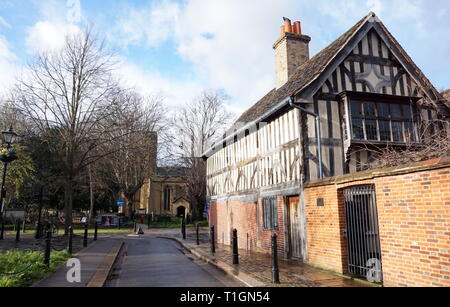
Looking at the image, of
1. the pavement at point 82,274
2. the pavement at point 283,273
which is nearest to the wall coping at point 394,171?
the pavement at point 283,273

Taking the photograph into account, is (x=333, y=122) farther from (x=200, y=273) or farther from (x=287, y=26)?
(x=287, y=26)

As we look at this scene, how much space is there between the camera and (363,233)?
725 cm

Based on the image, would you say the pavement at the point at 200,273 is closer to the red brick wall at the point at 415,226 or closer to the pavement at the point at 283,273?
the pavement at the point at 283,273

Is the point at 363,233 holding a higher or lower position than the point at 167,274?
higher

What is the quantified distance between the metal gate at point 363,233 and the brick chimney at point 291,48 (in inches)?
330

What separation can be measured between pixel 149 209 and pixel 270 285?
4557 centimetres

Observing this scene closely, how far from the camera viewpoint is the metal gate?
22.9 ft

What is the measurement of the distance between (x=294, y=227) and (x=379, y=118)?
434 centimetres

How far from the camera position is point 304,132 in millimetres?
9875

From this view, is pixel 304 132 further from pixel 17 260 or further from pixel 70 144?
pixel 70 144

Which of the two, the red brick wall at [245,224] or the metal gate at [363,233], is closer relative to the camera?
the metal gate at [363,233]

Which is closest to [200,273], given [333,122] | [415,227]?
[415,227]

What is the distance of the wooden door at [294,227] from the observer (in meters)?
9.85
